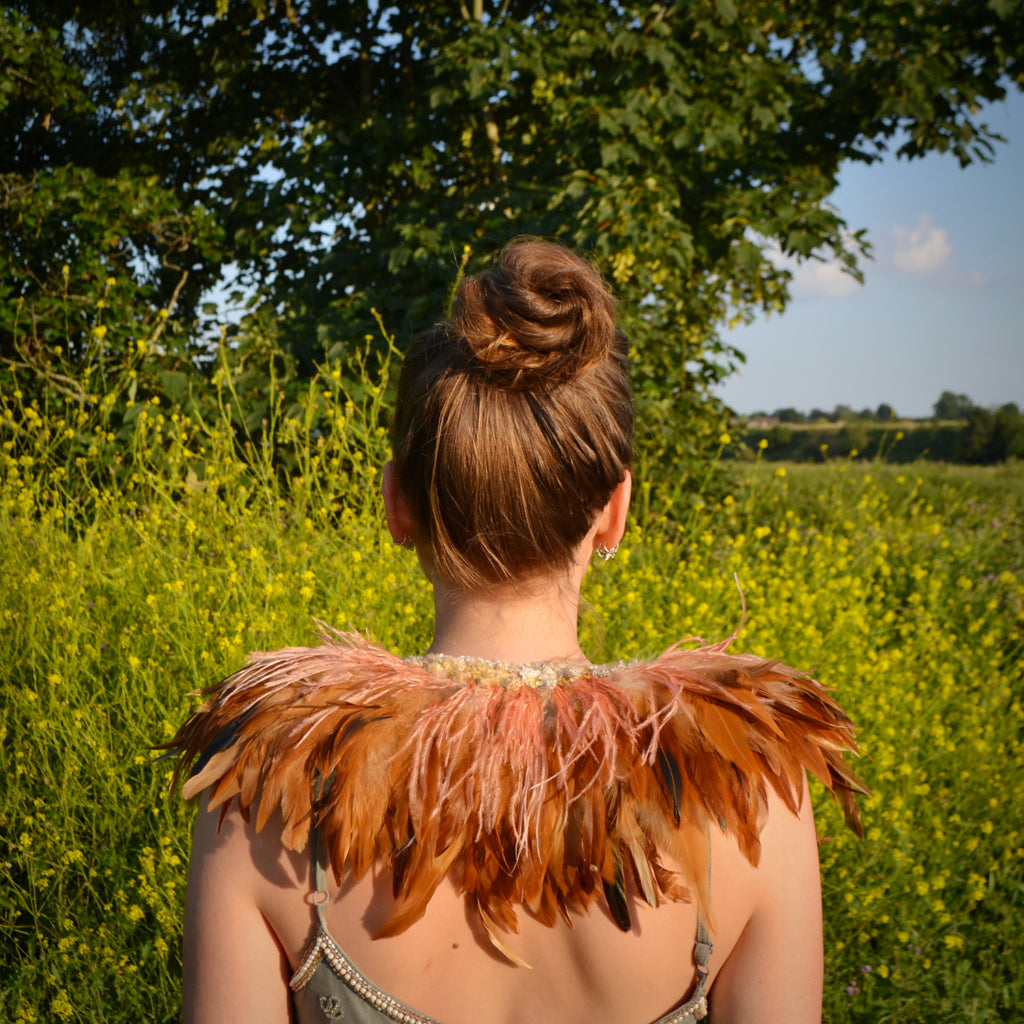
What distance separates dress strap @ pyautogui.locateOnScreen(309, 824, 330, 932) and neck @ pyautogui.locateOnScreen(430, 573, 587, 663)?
255 millimetres

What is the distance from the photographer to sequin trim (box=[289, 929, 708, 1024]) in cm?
97

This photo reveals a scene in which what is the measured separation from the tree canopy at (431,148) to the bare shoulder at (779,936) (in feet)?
14.1

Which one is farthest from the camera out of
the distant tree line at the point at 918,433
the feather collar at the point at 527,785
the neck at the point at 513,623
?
the distant tree line at the point at 918,433

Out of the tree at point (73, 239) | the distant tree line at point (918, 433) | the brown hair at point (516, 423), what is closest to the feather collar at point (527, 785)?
the brown hair at point (516, 423)

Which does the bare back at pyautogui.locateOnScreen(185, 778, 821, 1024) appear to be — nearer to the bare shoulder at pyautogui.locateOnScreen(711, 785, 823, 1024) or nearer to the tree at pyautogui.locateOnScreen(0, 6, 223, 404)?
the bare shoulder at pyautogui.locateOnScreen(711, 785, 823, 1024)

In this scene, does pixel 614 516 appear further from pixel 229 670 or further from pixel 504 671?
pixel 229 670

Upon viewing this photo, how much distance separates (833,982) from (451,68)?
5167 mm

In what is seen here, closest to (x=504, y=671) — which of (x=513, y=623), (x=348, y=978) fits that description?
(x=513, y=623)

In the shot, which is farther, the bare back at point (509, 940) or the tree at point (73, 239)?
the tree at point (73, 239)

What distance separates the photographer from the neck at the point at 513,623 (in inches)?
41.3

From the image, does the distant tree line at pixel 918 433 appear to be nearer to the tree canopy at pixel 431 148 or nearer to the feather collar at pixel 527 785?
the tree canopy at pixel 431 148

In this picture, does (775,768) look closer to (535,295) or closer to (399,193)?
(535,295)

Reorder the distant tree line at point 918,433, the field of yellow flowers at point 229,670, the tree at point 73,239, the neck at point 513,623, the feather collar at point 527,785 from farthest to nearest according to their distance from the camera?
1. the distant tree line at point 918,433
2. the tree at point 73,239
3. the field of yellow flowers at point 229,670
4. the neck at point 513,623
5. the feather collar at point 527,785

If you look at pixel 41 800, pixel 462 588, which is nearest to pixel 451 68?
pixel 41 800
